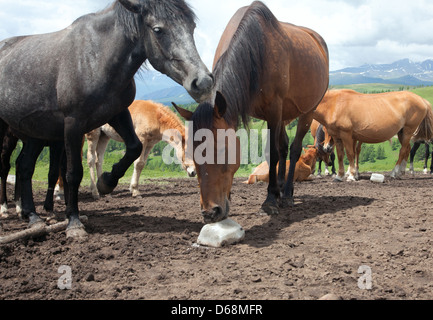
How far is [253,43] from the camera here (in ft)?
16.9

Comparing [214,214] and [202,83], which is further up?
[202,83]

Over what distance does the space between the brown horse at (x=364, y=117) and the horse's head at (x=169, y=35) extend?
24.2ft

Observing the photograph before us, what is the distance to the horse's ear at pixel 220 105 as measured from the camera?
416 centimetres

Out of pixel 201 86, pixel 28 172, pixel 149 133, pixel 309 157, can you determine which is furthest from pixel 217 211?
pixel 309 157

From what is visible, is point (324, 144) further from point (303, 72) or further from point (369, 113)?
point (303, 72)

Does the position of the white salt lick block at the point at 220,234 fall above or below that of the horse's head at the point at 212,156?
below

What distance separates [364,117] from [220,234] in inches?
321

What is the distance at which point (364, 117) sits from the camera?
11.2 metres

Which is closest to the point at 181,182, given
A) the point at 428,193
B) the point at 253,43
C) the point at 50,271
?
the point at 428,193

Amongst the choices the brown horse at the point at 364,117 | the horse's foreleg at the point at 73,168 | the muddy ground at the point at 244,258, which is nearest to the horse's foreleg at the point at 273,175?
the muddy ground at the point at 244,258

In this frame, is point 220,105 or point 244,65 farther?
point 244,65

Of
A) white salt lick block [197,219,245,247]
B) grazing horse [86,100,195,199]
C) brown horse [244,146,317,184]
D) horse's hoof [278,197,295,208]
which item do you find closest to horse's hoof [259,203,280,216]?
horse's hoof [278,197,295,208]

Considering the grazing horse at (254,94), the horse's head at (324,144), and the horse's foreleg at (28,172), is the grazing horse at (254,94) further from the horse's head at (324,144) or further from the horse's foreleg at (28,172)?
the horse's head at (324,144)
